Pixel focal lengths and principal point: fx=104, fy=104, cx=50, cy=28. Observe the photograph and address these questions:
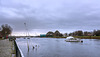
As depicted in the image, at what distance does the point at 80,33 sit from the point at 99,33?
32478 millimetres

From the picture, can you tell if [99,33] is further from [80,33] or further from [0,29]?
[0,29]

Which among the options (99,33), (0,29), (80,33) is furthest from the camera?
(80,33)

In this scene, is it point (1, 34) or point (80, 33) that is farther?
point (80, 33)

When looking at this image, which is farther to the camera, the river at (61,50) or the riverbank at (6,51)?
the river at (61,50)

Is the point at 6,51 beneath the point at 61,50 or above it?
above

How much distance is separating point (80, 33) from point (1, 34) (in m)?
123

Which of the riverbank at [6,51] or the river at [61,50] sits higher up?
the riverbank at [6,51]

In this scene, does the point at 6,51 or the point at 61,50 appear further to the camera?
the point at 61,50

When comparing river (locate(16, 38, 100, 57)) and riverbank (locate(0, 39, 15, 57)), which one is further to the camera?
river (locate(16, 38, 100, 57))

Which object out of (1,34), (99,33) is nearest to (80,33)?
(99,33)

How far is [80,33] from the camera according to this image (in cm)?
17438

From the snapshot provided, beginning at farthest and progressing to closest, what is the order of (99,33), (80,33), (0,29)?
(80,33), (99,33), (0,29)

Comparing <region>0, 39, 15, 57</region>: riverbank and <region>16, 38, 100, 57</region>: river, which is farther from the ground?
<region>0, 39, 15, 57</region>: riverbank

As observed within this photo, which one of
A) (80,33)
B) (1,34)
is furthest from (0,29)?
(80,33)
